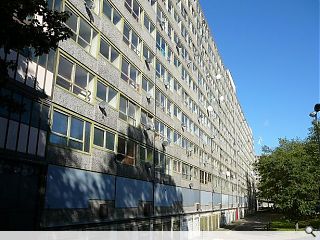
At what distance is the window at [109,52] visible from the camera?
19703 millimetres

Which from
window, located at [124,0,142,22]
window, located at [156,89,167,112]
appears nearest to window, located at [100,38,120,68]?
window, located at [124,0,142,22]

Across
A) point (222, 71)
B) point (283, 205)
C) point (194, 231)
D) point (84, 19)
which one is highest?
point (222, 71)

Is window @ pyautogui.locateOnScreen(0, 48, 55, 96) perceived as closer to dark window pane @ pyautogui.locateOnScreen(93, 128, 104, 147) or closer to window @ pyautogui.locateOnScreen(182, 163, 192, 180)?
dark window pane @ pyautogui.locateOnScreen(93, 128, 104, 147)

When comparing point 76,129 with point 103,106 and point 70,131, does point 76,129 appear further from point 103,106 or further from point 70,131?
point 103,106

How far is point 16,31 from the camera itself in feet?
27.2

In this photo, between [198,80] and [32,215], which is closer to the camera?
[32,215]

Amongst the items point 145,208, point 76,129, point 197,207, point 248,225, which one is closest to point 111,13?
point 76,129

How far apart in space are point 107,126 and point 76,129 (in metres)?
2.99

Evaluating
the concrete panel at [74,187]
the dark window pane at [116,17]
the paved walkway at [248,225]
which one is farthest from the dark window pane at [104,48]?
the paved walkway at [248,225]

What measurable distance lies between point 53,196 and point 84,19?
887 centimetres

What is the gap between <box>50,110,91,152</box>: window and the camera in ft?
49.2

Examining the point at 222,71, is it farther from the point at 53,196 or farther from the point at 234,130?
the point at 53,196

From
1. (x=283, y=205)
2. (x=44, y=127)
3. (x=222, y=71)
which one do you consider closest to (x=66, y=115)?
(x=44, y=127)

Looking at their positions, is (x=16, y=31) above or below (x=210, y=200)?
above
